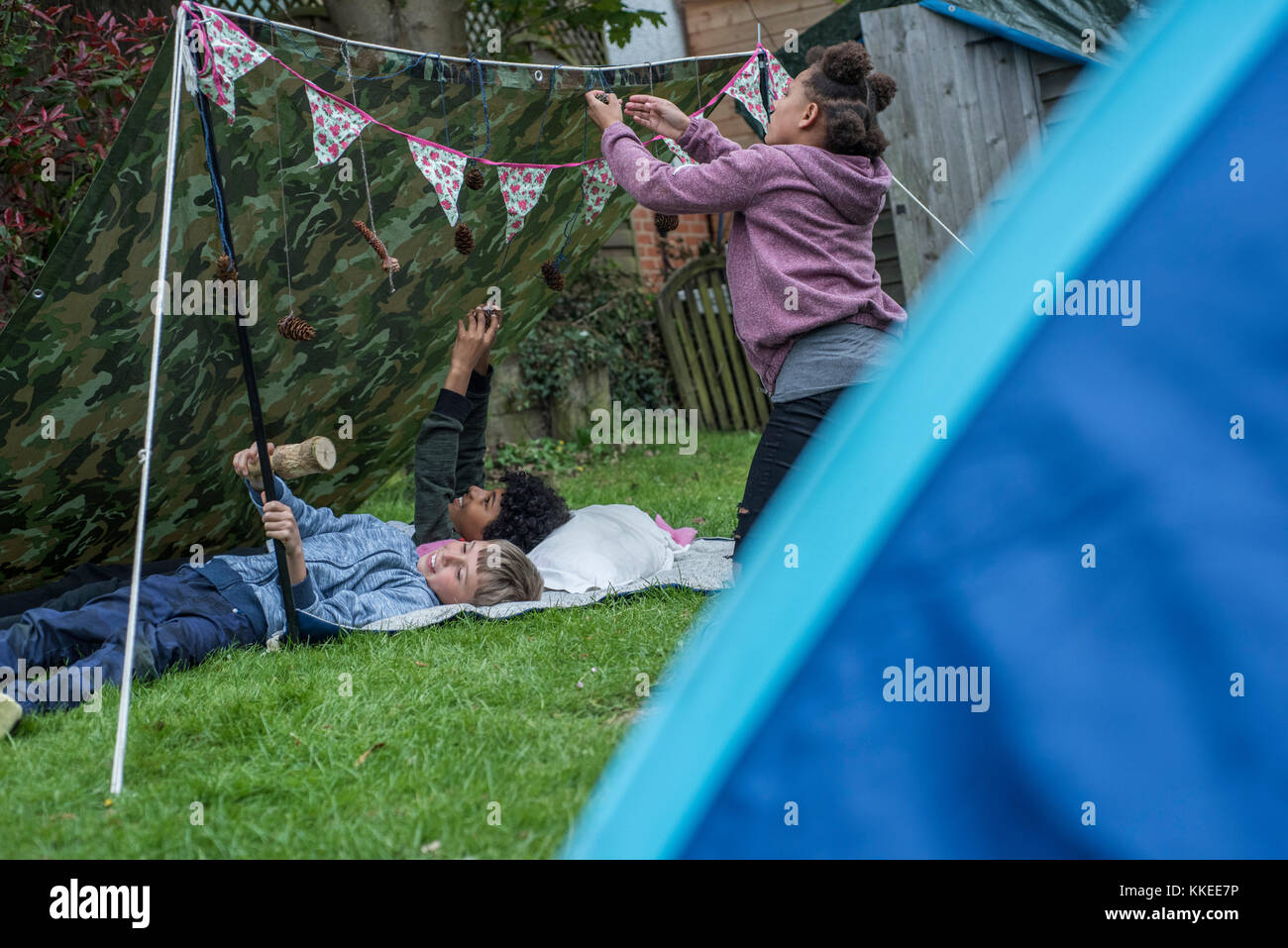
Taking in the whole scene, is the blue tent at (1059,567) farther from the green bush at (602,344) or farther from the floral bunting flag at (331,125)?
the green bush at (602,344)

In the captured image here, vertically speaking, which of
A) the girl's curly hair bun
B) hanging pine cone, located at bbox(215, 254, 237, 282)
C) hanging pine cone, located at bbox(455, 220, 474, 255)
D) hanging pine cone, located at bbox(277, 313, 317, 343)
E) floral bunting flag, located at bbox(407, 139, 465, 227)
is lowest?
hanging pine cone, located at bbox(277, 313, 317, 343)

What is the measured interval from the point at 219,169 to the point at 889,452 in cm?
234

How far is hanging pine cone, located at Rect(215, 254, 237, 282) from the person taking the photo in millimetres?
2707

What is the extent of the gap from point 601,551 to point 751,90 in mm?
1699

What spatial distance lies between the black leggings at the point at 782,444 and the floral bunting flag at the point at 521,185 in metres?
1.29

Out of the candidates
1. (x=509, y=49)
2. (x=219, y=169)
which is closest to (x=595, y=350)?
(x=509, y=49)

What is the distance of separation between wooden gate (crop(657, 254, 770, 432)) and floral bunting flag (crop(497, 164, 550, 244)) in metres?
4.41

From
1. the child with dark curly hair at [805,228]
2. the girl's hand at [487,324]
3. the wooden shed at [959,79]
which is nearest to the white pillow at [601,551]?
the girl's hand at [487,324]

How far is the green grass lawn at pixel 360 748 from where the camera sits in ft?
5.25

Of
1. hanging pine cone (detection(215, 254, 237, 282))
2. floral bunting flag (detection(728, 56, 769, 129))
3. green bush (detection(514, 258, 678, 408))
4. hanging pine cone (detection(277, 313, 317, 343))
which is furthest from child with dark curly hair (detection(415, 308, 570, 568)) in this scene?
green bush (detection(514, 258, 678, 408))

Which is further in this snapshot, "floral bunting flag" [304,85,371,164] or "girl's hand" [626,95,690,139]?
"girl's hand" [626,95,690,139]

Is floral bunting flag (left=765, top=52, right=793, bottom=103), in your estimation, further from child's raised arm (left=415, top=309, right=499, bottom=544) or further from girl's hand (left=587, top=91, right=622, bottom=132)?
child's raised arm (left=415, top=309, right=499, bottom=544)

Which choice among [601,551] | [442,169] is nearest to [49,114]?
[442,169]

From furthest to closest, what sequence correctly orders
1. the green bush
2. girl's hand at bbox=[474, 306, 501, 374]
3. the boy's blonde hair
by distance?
the green bush
girl's hand at bbox=[474, 306, 501, 374]
the boy's blonde hair
